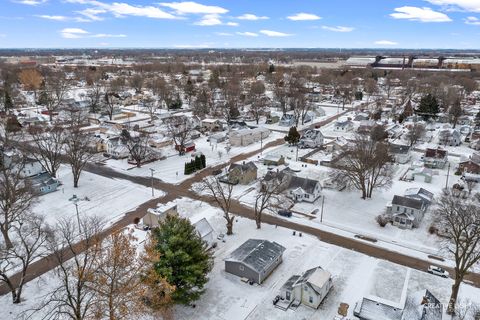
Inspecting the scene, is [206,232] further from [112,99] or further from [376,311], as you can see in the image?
[112,99]

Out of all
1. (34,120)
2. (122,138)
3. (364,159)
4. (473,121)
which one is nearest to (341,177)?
(364,159)

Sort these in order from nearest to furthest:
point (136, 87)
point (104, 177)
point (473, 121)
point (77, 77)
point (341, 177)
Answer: point (341, 177)
point (104, 177)
point (473, 121)
point (136, 87)
point (77, 77)

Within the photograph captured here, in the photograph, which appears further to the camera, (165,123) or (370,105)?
(370,105)

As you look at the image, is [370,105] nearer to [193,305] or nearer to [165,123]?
[165,123]

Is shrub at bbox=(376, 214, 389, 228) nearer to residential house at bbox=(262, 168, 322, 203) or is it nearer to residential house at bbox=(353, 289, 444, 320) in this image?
residential house at bbox=(262, 168, 322, 203)

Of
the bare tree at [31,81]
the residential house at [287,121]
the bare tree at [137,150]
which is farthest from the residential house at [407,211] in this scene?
the bare tree at [31,81]

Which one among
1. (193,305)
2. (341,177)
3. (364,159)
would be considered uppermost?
(364,159)
